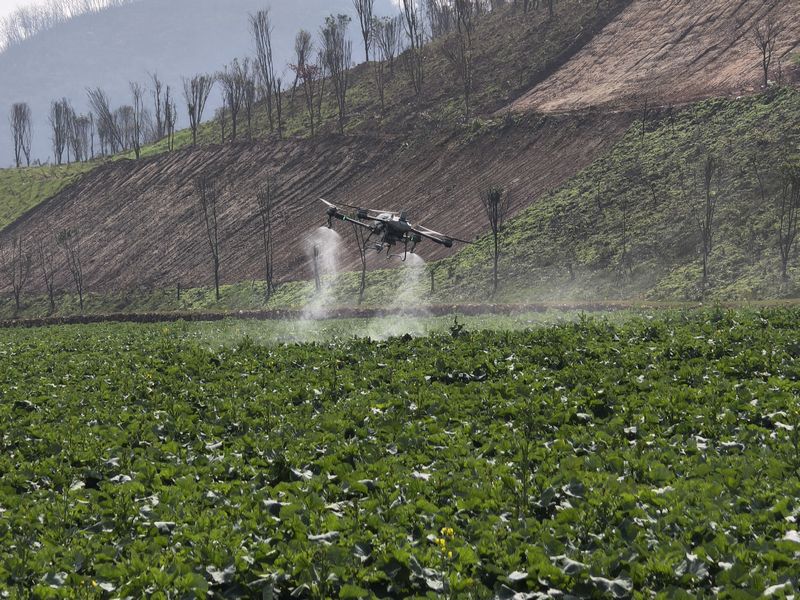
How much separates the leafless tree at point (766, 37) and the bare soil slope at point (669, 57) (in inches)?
29.4

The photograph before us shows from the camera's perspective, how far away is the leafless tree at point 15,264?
117m

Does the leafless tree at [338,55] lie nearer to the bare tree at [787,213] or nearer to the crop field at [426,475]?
the bare tree at [787,213]

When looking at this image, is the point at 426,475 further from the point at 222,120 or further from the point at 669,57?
the point at 222,120

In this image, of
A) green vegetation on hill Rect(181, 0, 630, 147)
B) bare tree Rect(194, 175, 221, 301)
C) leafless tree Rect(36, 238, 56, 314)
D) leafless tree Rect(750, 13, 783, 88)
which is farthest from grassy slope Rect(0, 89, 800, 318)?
leafless tree Rect(36, 238, 56, 314)

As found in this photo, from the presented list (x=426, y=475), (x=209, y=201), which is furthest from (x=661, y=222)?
(x=209, y=201)

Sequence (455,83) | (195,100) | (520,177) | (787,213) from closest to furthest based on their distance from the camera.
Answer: (787,213), (520,177), (455,83), (195,100)

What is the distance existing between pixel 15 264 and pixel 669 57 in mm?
97438

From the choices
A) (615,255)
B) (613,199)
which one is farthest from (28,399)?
(613,199)

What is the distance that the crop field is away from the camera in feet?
33.4

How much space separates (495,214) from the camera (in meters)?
74.5

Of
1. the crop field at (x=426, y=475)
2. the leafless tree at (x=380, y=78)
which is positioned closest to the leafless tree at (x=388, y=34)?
the leafless tree at (x=380, y=78)

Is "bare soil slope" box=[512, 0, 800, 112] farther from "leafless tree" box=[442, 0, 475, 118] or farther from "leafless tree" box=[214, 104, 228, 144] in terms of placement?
"leafless tree" box=[214, 104, 228, 144]

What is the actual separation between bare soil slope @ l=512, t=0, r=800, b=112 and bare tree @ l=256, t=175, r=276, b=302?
112 feet

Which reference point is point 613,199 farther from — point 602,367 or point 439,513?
point 439,513
